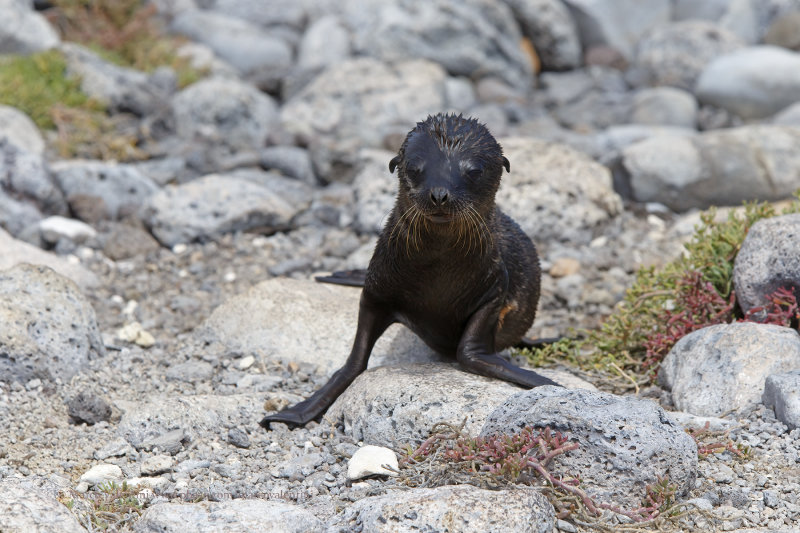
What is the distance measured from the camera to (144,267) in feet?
27.9

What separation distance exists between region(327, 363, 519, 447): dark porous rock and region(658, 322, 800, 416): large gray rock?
1.10 meters

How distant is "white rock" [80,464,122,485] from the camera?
14.7 ft

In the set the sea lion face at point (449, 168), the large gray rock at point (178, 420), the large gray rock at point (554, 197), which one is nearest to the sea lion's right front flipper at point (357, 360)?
the large gray rock at point (178, 420)

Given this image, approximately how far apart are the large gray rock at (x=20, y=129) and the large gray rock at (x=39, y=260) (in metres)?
2.95

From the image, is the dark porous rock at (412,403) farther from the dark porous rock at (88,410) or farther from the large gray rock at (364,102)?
the large gray rock at (364,102)

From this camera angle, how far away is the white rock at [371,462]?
4.46 metres

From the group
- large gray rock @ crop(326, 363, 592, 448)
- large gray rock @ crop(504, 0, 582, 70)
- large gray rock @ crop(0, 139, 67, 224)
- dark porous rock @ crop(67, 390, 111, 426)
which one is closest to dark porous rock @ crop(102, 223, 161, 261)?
large gray rock @ crop(0, 139, 67, 224)

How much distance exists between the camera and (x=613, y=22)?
58.1 ft

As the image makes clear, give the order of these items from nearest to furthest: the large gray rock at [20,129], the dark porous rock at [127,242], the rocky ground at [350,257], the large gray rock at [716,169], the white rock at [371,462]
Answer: the rocky ground at [350,257] → the white rock at [371,462] → the dark porous rock at [127,242] → the large gray rock at [716,169] → the large gray rock at [20,129]

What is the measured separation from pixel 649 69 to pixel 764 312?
11490mm

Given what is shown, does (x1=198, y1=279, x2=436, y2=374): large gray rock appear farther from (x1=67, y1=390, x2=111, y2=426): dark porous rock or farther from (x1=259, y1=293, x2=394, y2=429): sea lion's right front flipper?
(x1=67, y1=390, x2=111, y2=426): dark porous rock

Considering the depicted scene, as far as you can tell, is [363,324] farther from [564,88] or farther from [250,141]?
[564,88]

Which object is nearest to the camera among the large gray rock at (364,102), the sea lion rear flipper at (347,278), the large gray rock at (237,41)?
the sea lion rear flipper at (347,278)

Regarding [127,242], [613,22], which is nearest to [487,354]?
[127,242]
